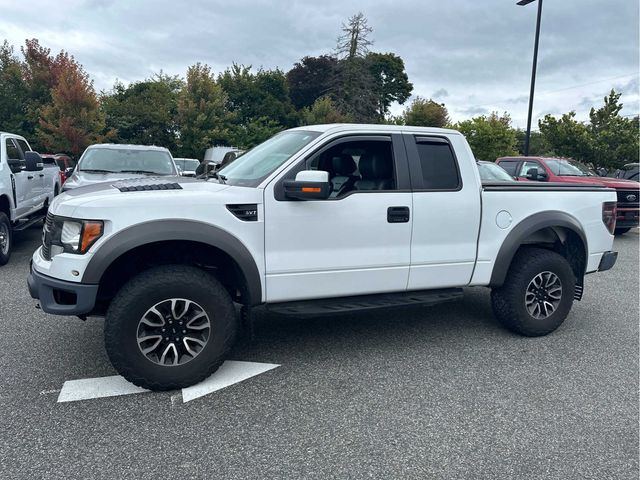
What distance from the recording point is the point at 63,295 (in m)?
3.14

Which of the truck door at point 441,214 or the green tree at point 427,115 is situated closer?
the truck door at point 441,214

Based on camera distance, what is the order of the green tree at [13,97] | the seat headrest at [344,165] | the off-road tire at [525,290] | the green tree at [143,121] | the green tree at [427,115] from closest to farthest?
the seat headrest at [344,165]
the off-road tire at [525,290]
the green tree at [13,97]
the green tree at [143,121]
the green tree at [427,115]

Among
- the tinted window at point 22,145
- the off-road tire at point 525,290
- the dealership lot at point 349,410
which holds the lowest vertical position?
the dealership lot at point 349,410

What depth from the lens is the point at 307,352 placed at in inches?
156

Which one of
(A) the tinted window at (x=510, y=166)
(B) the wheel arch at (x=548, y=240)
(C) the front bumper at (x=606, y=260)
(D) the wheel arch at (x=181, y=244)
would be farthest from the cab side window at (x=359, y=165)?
(A) the tinted window at (x=510, y=166)

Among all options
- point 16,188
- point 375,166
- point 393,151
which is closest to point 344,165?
point 375,166

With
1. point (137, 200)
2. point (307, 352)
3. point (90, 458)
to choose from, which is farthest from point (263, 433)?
point (137, 200)

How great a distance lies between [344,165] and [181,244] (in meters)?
1.54

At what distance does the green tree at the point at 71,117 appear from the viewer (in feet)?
64.3

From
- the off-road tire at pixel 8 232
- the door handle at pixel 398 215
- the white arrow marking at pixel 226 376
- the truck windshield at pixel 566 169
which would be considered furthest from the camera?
the truck windshield at pixel 566 169

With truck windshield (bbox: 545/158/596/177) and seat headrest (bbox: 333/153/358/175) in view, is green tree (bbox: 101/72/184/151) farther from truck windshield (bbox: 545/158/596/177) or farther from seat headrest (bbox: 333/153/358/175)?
seat headrest (bbox: 333/153/358/175)

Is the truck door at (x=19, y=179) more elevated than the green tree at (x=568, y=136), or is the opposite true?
the green tree at (x=568, y=136)

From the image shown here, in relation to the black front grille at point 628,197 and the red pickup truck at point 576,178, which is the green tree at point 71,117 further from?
the black front grille at point 628,197

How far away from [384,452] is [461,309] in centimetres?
294
